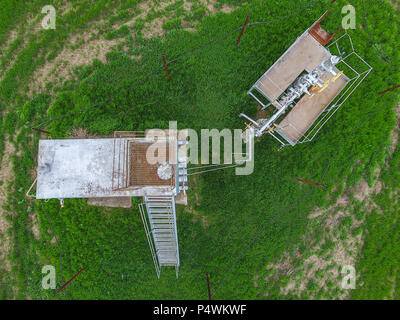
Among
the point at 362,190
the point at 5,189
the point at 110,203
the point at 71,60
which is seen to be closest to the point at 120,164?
the point at 110,203

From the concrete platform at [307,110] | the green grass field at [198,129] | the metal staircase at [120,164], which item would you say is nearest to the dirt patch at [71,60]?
the green grass field at [198,129]

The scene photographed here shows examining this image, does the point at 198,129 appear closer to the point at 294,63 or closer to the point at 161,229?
the point at 161,229

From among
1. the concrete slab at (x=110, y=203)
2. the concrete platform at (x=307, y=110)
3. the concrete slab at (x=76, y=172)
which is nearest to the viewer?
the concrete slab at (x=76, y=172)

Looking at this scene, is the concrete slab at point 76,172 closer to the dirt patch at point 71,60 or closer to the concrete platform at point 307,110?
the dirt patch at point 71,60

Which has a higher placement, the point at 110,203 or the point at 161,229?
the point at 110,203

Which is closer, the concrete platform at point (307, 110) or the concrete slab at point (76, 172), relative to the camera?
the concrete slab at point (76, 172)
